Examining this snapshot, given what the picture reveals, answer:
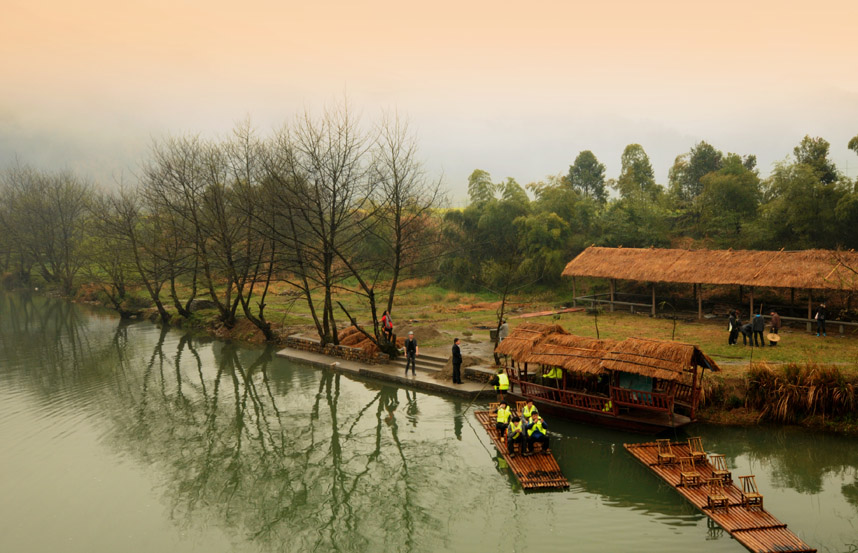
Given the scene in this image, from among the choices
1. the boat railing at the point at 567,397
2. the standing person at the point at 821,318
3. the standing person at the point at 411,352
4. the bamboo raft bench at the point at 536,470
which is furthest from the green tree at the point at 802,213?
the bamboo raft bench at the point at 536,470

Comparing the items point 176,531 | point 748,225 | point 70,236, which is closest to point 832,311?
point 748,225

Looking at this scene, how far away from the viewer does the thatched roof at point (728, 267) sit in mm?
21594

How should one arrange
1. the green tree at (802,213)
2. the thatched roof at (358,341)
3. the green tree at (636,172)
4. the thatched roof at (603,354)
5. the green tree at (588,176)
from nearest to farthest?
the thatched roof at (603,354)
the thatched roof at (358,341)
the green tree at (802,213)
the green tree at (636,172)
the green tree at (588,176)

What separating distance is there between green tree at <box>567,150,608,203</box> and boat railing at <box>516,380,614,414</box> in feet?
129

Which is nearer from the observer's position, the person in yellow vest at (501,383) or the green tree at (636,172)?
the person in yellow vest at (501,383)

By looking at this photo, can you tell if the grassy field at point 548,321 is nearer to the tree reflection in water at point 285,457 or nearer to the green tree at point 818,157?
the tree reflection in water at point 285,457

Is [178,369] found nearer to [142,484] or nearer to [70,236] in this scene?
[142,484]

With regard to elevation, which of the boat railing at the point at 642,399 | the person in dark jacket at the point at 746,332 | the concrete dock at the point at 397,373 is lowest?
the concrete dock at the point at 397,373

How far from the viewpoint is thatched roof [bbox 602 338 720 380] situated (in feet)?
43.5

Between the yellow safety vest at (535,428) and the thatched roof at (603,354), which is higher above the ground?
the thatched roof at (603,354)

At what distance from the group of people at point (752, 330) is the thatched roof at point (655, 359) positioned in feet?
24.0

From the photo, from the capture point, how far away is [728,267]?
24.7 metres

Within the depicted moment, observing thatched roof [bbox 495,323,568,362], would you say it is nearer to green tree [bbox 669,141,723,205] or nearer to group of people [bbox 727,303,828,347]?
group of people [bbox 727,303,828,347]

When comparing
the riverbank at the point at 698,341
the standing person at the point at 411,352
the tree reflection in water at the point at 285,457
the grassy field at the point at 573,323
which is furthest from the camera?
the standing person at the point at 411,352
